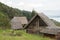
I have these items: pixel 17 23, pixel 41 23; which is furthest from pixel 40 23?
pixel 17 23

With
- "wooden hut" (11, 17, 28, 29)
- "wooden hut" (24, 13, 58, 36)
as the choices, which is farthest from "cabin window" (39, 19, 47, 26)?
"wooden hut" (11, 17, 28, 29)

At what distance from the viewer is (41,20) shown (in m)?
25.8

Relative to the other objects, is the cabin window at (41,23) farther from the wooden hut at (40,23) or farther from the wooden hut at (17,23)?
the wooden hut at (17,23)

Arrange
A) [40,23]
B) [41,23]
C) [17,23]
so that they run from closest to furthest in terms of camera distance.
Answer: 1. [41,23]
2. [40,23]
3. [17,23]

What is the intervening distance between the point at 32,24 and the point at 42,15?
2533mm

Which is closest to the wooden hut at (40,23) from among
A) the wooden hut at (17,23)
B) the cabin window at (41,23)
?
the cabin window at (41,23)

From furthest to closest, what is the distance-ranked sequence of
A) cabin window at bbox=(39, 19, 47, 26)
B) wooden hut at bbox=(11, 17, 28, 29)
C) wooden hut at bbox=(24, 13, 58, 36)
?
wooden hut at bbox=(11, 17, 28, 29) → cabin window at bbox=(39, 19, 47, 26) → wooden hut at bbox=(24, 13, 58, 36)

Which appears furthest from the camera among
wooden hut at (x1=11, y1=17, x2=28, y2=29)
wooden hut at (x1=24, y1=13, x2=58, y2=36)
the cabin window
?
wooden hut at (x1=11, y1=17, x2=28, y2=29)

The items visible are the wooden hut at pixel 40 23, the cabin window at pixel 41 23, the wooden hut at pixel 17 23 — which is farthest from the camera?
the wooden hut at pixel 17 23

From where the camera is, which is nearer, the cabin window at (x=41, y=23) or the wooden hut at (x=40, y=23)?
the wooden hut at (x=40, y=23)

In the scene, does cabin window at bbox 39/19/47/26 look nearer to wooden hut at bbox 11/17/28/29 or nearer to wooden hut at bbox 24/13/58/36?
wooden hut at bbox 24/13/58/36

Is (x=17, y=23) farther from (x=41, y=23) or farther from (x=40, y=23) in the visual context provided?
(x=41, y=23)

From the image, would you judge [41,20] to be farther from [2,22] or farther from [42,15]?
[2,22]

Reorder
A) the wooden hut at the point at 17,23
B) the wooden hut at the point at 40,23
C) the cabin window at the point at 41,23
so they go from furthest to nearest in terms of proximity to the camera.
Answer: the wooden hut at the point at 17,23, the cabin window at the point at 41,23, the wooden hut at the point at 40,23
